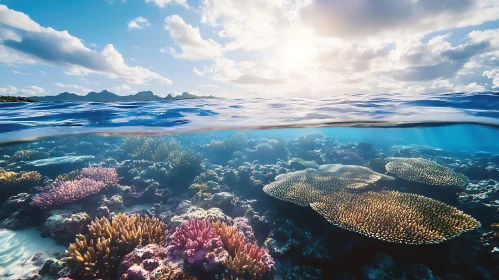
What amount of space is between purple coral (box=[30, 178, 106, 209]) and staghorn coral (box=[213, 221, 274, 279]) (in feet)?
18.9

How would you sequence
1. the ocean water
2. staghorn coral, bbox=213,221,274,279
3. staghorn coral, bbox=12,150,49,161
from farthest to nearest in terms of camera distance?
1. staghorn coral, bbox=12,150,49,161
2. the ocean water
3. staghorn coral, bbox=213,221,274,279

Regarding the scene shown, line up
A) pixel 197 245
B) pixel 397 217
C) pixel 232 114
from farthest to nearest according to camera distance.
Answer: pixel 232 114
pixel 397 217
pixel 197 245

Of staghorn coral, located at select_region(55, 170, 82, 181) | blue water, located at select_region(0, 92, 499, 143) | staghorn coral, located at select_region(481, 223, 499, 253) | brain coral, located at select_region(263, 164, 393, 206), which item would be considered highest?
blue water, located at select_region(0, 92, 499, 143)

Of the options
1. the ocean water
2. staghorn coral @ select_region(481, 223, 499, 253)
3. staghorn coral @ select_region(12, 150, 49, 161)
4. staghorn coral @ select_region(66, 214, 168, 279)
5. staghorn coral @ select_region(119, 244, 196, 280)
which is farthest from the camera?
staghorn coral @ select_region(12, 150, 49, 161)

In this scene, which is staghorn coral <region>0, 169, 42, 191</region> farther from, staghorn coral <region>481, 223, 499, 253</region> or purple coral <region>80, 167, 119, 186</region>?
staghorn coral <region>481, 223, 499, 253</region>

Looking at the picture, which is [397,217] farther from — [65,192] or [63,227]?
[65,192]

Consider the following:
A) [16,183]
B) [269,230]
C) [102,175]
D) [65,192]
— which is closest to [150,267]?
[269,230]

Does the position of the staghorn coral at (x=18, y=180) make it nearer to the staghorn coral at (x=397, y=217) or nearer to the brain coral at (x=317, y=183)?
the brain coral at (x=317, y=183)

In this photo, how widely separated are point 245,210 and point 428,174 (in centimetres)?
727

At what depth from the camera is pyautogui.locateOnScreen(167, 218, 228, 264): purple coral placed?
4508mm

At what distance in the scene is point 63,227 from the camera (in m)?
6.25

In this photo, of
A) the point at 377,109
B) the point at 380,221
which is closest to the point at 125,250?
the point at 380,221

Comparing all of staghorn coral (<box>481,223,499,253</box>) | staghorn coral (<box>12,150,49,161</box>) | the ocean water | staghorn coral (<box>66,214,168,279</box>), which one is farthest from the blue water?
staghorn coral (<box>481,223,499,253</box>)

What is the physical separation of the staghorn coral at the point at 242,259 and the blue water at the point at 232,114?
6.51 m
